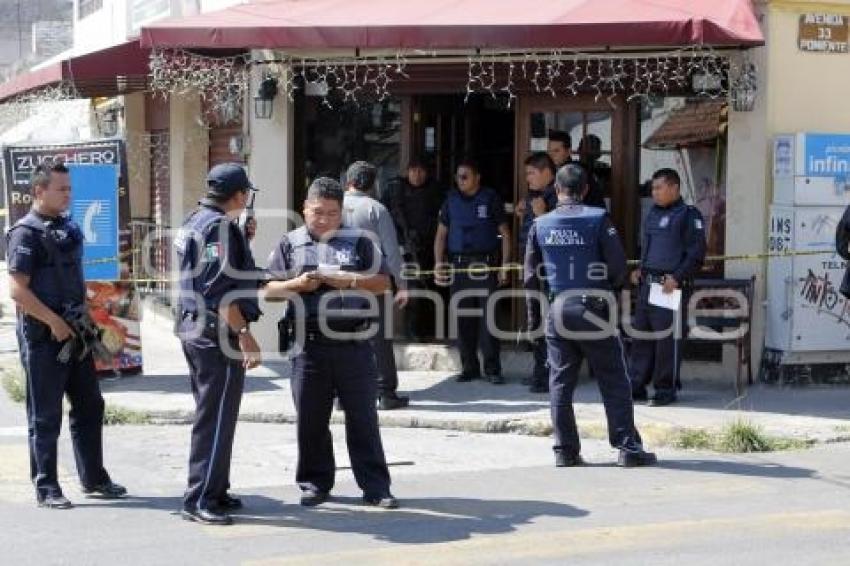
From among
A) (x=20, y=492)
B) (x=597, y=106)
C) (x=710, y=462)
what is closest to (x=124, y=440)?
(x=20, y=492)

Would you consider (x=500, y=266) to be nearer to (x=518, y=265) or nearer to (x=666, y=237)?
(x=518, y=265)

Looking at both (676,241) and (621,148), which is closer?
(676,241)

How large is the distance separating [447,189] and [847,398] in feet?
14.3

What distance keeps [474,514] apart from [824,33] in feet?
20.2

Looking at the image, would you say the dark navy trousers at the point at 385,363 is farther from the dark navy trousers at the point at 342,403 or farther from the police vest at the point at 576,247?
the dark navy trousers at the point at 342,403

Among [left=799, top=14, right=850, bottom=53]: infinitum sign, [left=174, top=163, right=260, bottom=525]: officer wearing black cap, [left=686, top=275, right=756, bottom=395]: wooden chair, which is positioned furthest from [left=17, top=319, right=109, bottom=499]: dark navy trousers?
[left=799, top=14, right=850, bottom=53]: infinitum sign

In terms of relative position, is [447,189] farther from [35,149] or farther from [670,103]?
[35,149]

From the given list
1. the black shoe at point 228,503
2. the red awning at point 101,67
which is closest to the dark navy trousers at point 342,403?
the black shoe at point 228,503

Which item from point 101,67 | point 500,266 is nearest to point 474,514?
point 500,266

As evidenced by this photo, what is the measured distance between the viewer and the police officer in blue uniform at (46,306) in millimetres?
7219

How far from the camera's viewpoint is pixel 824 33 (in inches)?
440

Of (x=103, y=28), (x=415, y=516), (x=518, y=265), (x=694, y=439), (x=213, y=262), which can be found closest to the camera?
(x=213, y=262)

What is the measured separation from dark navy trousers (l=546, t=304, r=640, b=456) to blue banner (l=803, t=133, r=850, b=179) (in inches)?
136

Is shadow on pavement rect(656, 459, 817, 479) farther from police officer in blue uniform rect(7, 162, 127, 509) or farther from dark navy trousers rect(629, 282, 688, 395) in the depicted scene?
police officer in blue uniform rect(7, 162, 127, 509)
